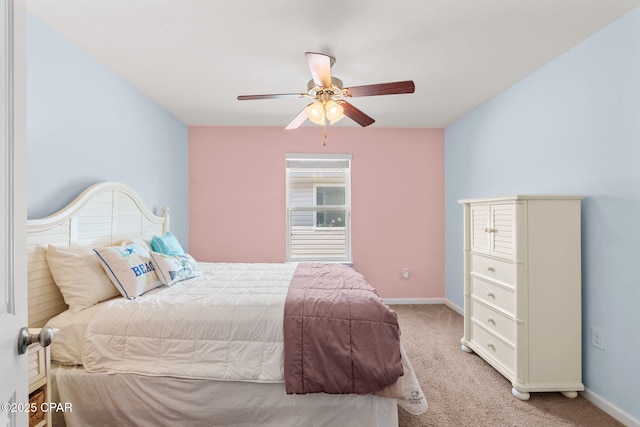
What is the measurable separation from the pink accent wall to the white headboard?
45.6 inches

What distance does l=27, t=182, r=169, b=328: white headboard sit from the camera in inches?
73.1

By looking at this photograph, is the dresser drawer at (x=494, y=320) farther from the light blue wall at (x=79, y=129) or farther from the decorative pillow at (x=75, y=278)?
the light blue wall at (x=79, y=129)

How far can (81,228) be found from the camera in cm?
223

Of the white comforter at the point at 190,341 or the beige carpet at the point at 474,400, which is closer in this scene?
the white comforter at the point at 190,341

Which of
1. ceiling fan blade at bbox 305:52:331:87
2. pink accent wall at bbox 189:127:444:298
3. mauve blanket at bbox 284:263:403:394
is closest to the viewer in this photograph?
mauve blanket at bbox 284:263:403:394

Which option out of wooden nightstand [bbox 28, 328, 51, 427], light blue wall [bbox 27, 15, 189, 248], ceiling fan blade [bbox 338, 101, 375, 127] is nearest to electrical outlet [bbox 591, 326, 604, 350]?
ceiling fan blade [bbox 338, 101, 375, 127]

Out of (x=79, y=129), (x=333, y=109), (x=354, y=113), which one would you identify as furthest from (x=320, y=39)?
(x=79, y=129)

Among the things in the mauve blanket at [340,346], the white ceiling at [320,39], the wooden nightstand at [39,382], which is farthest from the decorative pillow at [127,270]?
the white ceiling at [320,39]

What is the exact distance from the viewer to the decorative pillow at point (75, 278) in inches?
76.0

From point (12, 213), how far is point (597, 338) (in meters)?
3.02

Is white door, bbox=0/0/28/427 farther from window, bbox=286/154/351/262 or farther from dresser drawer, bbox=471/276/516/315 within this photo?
window, bbox=286/154/351/262

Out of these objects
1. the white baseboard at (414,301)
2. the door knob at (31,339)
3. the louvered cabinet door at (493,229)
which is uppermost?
the louvered cabinet door at (493,229)

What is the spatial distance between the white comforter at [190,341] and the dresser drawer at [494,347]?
1655 mm

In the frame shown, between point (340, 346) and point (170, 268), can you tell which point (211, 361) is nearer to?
point (340, 346)
